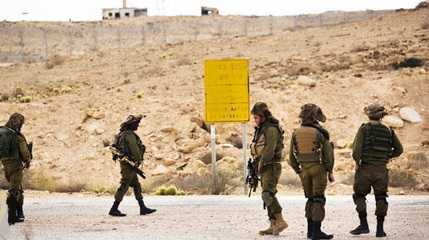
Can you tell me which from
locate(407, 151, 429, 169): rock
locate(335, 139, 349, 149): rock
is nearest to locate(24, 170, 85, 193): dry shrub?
locate(335, 139, 349, 149): rock

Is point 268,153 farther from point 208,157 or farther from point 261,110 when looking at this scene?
point 208,157

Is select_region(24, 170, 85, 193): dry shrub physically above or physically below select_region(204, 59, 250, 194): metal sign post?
below

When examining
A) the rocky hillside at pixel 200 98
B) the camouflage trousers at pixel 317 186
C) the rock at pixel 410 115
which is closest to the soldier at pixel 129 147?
the camouflage trousers at pixel 317 186

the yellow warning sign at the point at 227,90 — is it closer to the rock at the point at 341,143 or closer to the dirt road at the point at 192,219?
the dirt road at the point at 192,219

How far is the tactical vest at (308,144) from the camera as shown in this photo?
33.8ft

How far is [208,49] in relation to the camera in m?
47.2

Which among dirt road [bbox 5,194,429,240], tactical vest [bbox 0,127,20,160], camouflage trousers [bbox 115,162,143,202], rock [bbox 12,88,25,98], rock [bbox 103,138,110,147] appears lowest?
rock [bbox 103,138,110,147]

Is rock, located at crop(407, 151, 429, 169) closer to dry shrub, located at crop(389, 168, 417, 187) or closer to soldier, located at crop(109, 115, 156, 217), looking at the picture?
dry shrub, located at crop(389, 168, 417, 187)

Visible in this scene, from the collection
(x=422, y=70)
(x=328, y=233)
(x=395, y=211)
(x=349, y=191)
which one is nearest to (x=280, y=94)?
(x=422, y=70)

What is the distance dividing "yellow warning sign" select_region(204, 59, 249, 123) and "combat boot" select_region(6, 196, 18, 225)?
7198 millimetres

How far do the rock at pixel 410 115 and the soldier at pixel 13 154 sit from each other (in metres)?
20.4

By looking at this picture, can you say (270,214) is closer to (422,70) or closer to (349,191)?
(349,191)

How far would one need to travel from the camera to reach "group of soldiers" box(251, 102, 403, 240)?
33.9 ft

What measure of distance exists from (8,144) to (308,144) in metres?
5.13
